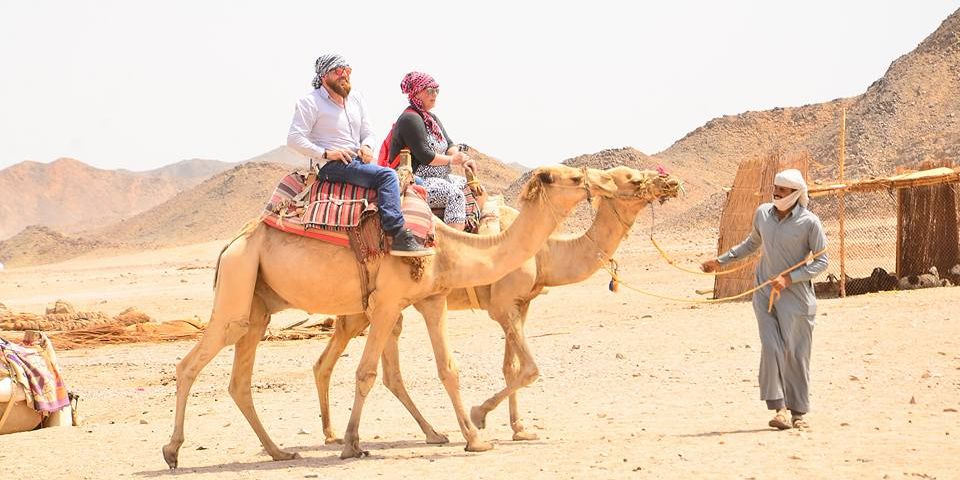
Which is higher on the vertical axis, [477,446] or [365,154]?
[365,154]

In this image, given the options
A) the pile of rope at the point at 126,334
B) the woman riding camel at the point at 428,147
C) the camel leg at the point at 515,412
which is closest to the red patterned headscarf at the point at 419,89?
the woman riding camel at the point at 428,147

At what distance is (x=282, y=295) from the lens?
9406 millimetres

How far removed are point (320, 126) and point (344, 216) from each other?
0.83 meters


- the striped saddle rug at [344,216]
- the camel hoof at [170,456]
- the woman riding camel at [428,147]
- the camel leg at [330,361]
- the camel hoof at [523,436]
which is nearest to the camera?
the camel hoof at [170,456]

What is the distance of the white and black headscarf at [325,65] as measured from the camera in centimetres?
951

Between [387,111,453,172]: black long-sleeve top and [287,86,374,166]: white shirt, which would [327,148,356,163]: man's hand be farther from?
[387,111,453,172]: black long-sleeve top

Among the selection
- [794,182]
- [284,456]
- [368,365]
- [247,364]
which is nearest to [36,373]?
[247,364]

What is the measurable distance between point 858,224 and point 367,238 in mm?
27502

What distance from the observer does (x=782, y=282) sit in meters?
9.45

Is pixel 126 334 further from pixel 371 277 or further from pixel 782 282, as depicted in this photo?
pixel 782 282

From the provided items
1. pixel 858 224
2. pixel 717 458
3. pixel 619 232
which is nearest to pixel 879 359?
pixel 619 232

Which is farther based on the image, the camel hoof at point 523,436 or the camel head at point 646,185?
the camel hoof at point 523,436

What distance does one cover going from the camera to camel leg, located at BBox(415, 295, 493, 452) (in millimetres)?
9273

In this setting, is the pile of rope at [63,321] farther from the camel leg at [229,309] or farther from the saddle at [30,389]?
the camel leg at [229,309]
